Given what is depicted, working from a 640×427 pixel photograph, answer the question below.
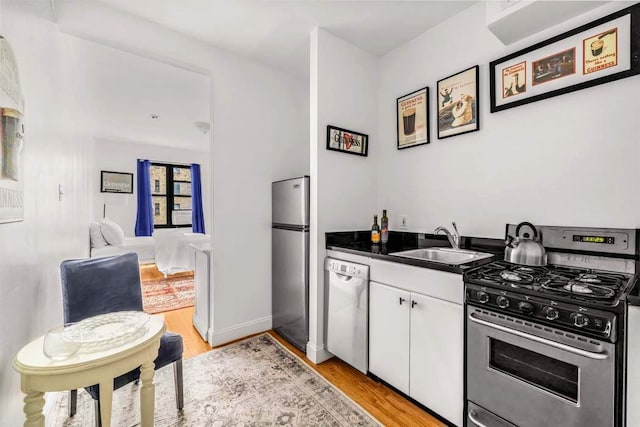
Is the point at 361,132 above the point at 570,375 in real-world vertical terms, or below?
above

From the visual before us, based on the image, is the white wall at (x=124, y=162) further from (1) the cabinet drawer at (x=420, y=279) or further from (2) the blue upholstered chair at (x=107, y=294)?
(1) the cabinet drawer at (x=420, y=279)

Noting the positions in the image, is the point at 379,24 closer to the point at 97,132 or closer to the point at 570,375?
the point at 570,375

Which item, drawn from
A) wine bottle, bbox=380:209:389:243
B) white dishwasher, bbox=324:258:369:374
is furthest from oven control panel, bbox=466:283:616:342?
wine bottle, bbox=380:209:389:243

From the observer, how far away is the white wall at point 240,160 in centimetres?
251

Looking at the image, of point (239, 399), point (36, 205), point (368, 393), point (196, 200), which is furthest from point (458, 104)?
point (196, 200)

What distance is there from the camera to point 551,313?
1145mm

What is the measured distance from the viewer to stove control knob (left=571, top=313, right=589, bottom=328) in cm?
107

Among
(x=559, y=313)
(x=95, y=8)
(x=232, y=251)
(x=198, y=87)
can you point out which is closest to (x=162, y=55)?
(x=95, y=8)

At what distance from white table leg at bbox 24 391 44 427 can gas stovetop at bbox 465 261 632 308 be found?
1.84 metres

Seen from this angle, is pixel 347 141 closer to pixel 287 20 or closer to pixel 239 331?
pixel 287 20

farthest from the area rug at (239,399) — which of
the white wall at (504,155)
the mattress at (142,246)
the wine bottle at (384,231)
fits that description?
the mattress at (142,246)

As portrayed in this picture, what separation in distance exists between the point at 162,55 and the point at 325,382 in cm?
286

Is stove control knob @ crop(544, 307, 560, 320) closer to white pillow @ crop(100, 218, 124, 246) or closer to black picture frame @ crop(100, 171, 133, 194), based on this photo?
white pillow @ crop(100, 218, 124, 246)

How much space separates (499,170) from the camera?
1982mm
